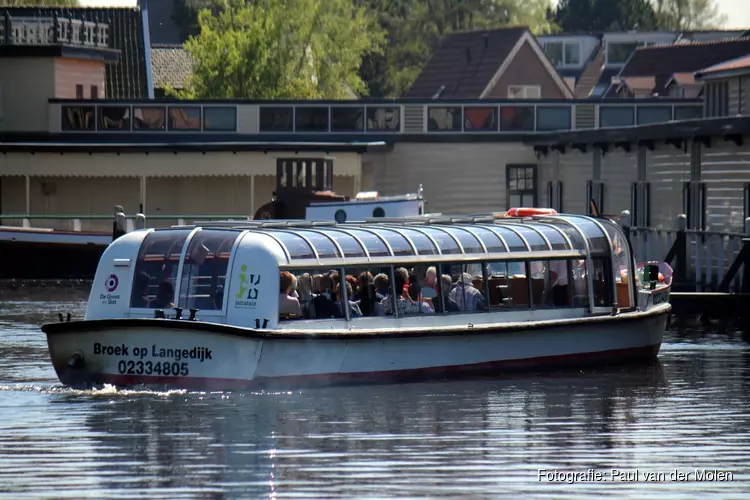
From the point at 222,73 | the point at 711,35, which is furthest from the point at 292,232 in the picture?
the point at 711,35

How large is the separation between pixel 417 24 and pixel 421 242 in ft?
269

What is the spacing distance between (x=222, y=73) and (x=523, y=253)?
2095 inches

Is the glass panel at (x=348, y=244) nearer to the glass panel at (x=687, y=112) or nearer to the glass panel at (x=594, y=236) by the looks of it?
the glass panel at (x=594, y=236)

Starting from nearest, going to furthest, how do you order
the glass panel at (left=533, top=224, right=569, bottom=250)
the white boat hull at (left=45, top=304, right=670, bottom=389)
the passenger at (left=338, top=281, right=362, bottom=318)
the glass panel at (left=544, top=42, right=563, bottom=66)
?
the white boat hull at (left=45, top=304, right=670, bottom=389)
the passenger at (left=338, top=281, right=362, bottom=318)
the glass panel at (left=533, top=224, right=569, bottom=250)
the glass panel at (left=544, top=42, right=563, bottom=66)

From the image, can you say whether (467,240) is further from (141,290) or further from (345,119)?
(345,119)

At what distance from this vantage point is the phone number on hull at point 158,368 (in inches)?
843

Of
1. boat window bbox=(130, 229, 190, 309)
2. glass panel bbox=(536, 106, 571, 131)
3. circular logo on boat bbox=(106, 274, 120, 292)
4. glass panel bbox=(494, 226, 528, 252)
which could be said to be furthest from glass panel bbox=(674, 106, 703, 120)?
circular logo on boat bbox=(106, 274, 120, 292)

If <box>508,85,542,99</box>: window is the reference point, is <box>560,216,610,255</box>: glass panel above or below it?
below

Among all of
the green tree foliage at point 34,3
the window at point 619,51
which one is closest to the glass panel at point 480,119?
the green tree foliage at point 34,3

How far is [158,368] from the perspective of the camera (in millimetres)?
21469

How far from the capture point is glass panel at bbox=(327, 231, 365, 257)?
74.8 ft

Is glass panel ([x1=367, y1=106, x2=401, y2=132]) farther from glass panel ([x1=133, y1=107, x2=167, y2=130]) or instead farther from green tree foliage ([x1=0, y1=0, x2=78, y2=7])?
green tree foliage ([x1=0, y1=0, x2=78, y2=7])

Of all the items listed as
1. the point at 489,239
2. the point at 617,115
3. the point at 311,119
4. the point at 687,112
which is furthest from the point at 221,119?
the point at 489,239

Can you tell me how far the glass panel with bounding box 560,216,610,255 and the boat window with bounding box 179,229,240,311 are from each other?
621cm
